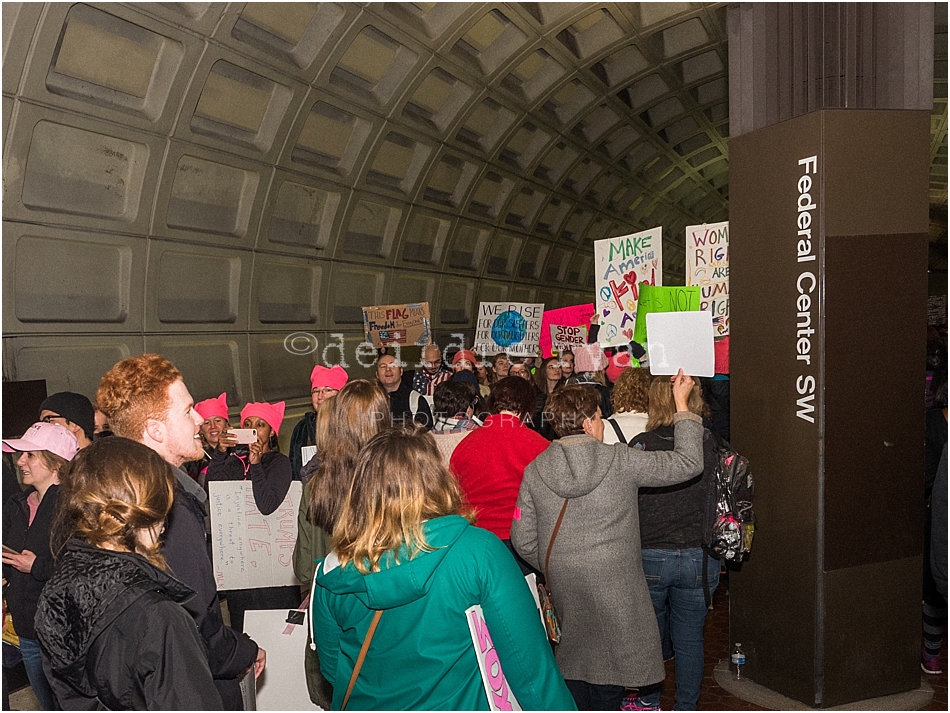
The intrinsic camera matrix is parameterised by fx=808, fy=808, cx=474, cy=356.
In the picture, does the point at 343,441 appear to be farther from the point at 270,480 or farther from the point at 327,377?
the point at 327,377

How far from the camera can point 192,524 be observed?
9.55 ft

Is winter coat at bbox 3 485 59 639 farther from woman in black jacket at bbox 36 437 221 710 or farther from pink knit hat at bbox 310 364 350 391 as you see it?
pink knit hat at bbox 310 364 350 391

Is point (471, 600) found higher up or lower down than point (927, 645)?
higher up

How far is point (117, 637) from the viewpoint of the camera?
215 centimetres

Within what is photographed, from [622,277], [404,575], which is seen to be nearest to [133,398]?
[404,575]

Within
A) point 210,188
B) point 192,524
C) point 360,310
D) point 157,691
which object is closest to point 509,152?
point 360,310

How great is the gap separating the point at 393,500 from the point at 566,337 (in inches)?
288

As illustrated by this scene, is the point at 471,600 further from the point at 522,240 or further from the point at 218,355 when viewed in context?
the point at 522,240

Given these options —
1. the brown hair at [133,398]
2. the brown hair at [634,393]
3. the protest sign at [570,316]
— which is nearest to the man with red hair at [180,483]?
the brown hair at [133,398]

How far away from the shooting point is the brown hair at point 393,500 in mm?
2387

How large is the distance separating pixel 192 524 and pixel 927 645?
15.7 ft

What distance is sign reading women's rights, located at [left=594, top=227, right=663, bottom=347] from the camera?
6418 mm

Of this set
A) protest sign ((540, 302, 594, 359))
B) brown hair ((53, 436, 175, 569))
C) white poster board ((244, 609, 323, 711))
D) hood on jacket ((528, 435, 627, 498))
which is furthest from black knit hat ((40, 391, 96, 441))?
protest sign ((540, 302, 594, 359))

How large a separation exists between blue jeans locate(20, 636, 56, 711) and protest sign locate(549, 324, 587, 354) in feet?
20.9
